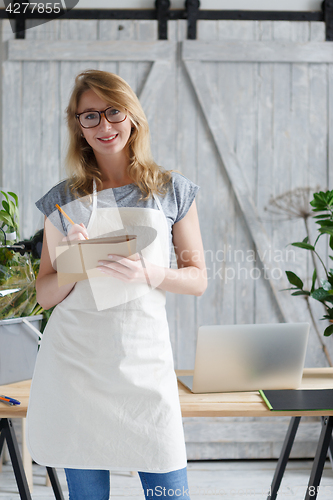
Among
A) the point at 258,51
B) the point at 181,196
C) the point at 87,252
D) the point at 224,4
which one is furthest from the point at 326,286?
the point at 224,4

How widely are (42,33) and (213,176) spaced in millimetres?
1255

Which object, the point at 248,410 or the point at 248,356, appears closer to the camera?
the point at 248,410

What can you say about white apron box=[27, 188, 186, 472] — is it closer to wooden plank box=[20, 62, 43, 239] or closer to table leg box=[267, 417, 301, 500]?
table leg box=[267, 417, 301, 500]

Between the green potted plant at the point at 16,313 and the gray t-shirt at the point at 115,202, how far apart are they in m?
0.35

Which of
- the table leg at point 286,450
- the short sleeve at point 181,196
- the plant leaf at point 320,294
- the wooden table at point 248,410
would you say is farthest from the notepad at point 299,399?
the short sleeve at point 181,196

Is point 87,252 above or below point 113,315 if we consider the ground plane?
above

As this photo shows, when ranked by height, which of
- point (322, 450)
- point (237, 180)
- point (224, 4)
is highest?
point (224, 4)

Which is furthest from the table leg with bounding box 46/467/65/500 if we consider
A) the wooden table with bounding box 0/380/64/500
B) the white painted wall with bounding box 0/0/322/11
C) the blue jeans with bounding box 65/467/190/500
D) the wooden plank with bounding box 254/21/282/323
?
the white painted wall with bounding box 0/0/322/11

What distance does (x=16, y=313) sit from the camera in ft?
4.74

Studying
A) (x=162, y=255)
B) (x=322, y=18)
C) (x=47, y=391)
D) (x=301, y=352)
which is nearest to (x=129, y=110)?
(x=162, y=255)

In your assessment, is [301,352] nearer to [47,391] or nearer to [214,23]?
[47,391]

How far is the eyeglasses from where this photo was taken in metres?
1.11

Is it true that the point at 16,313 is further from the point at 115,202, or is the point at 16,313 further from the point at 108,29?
the point at 108,29

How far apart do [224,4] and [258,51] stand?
334 mm
